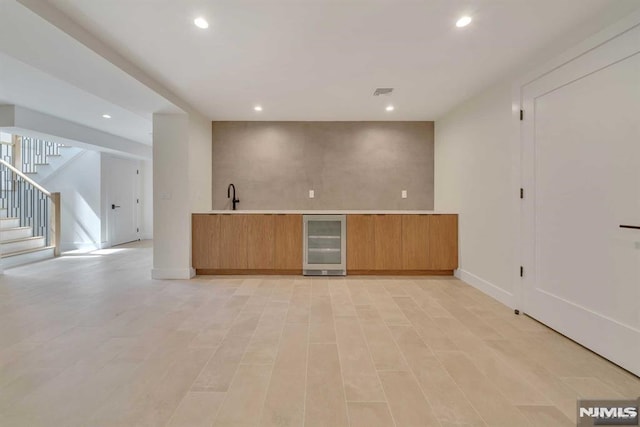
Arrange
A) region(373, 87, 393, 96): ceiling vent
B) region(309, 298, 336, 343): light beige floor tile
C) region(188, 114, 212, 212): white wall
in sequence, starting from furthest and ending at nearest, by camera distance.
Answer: region(188, 114, 212, 212): white wall
region(373, 87, 393, 96): ceiling vent
region(309, 298, 336, 343): light beige floor tile

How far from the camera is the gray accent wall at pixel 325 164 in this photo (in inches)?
194

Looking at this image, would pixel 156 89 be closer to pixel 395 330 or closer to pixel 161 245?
pixel 161 245

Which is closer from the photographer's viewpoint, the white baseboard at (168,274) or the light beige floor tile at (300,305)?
the light beige floor tile at (300,305)

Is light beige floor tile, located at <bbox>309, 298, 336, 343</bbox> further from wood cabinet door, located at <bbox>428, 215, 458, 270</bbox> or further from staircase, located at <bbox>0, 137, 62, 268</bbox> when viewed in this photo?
staircase, located at <bbox>0, 137, 62, 268</bbox>

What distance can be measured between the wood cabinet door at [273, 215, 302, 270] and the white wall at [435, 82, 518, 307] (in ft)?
7.51

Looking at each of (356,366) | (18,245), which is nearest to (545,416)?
(356,366)

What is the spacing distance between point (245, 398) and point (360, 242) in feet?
9.58

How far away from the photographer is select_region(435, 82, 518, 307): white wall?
3.11 meters

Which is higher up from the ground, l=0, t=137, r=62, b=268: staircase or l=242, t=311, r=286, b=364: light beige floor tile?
l=0, t=137, r=62, b=268: staircase

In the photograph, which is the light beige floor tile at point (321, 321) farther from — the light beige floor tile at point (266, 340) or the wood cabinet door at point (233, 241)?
the wood cabinet door at point (233, 241)

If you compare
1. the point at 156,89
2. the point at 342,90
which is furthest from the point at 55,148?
the point at 342,90

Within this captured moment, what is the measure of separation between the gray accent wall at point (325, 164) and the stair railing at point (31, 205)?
377cm

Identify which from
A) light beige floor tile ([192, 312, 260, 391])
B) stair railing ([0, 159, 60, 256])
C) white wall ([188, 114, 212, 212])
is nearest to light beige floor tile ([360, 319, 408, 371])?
light beige floor tile ([192, 312, 260, 391])

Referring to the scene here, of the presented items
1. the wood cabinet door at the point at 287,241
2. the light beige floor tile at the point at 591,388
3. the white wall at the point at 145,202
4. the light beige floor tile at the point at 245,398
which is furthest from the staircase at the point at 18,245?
the light beige floor tile at the point at 591,388
